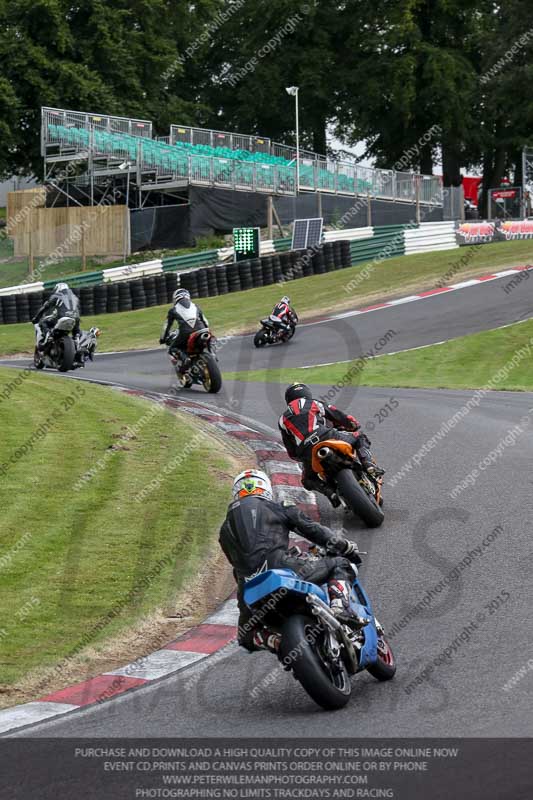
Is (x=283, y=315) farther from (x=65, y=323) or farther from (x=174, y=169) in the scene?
(x=174, y=169)

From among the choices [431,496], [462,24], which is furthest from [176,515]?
[462,24]

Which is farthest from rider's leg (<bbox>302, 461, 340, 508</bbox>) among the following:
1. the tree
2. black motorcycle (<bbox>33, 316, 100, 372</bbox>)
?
the tree

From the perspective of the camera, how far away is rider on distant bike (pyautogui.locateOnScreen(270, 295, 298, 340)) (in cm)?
2498

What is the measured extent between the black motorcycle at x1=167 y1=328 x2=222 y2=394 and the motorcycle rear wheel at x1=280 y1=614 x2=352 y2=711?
12.2 meters

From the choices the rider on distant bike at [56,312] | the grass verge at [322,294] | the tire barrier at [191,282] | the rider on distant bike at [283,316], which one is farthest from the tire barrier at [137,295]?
the rider on distant bike at [56,312]

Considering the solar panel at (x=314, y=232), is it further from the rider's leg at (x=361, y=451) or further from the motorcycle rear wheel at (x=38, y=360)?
the rider's leg at (x=361, y=451)

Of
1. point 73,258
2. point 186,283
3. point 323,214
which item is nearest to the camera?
point 186,283

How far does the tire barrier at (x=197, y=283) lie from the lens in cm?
3039

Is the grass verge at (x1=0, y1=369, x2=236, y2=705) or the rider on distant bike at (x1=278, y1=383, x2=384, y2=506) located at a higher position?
the rider on distant bike at (x1=278, y1=383, x2=384, y2=506)

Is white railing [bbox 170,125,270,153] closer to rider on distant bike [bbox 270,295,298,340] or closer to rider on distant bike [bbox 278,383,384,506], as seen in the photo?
rider on distant bike [bbox 270,295,298,340]

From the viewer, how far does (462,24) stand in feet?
189

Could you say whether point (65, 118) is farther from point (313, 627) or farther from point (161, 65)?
point (313, 627)

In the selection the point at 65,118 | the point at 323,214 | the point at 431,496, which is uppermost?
the point at 65,118

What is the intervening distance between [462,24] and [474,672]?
55.6 m
